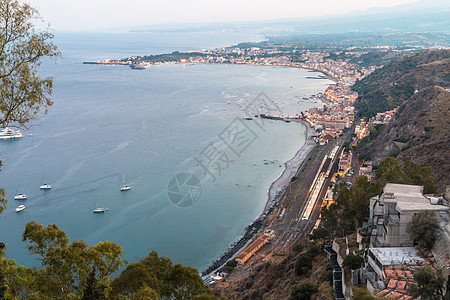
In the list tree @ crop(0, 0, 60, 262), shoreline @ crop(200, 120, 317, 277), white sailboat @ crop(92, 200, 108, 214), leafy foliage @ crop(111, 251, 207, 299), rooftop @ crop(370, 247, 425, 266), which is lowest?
shoreline @ crop(200, 120, 317, 277)

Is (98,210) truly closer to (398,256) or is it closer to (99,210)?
(99,210)

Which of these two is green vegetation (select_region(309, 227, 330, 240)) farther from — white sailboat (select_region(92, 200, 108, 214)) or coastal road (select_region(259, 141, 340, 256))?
white sailboat (select_region(92, 200, 108, 214))

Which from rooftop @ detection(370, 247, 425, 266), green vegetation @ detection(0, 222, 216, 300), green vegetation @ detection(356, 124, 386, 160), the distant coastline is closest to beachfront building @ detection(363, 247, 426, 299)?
rooftop @ detection(370, 247, 425, 266)

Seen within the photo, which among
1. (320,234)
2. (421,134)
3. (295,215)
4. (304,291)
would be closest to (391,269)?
(304,291)

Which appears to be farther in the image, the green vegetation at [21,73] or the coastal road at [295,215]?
the coastal road at [295,215]

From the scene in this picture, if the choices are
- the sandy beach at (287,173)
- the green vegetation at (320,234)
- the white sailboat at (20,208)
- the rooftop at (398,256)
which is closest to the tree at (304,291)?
the rooftop at (398,256)

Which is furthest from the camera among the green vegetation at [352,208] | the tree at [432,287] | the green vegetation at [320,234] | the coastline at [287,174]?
the coastline at [287,174]

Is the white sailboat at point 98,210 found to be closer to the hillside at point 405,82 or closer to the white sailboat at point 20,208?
the white sailboat at point 20,208
